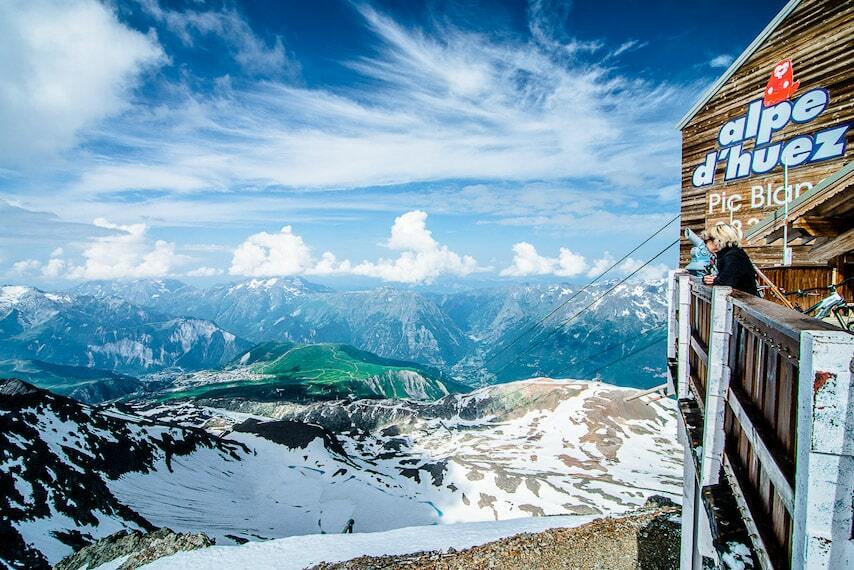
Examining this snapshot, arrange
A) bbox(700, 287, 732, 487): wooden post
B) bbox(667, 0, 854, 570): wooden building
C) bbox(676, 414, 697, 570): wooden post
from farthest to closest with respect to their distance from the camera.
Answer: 1. bbox(676, 414, 697, 570): wooden post
2. bbox(700, 287, 732, 487): wooden post
3. bbox(667, 0, 854, 570): wooden building

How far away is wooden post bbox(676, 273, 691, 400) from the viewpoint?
8938 millimetres

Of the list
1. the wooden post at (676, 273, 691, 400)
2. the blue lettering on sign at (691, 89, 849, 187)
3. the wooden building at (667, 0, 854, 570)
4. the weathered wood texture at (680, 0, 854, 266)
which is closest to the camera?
the wooden building at (667, 0, 854, 570)

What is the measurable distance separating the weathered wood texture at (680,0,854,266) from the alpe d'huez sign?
17cm

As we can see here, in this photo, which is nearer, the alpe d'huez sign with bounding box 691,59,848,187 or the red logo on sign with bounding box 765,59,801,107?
the alpe d'huez sign with bounding box 691,59,848,187

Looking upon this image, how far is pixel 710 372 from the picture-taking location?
538 cm

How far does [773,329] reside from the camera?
3.33 meters

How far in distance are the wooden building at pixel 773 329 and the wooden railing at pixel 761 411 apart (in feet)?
0.05

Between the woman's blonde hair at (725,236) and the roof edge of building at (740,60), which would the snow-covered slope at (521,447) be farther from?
the woman's blonde hair at (725,236)

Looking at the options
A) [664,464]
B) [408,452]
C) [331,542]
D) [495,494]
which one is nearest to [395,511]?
[495,494]

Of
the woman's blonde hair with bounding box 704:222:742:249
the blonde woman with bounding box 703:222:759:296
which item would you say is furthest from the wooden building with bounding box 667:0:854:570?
the woman's blonde hair with bounding box 704:222:742:249

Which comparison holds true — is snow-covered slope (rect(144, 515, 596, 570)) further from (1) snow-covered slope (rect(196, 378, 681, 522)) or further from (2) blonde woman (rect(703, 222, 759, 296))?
(1) snow-covered slope (rect(196, 378, 681, 522))

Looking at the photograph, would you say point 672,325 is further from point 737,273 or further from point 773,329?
point 773,329

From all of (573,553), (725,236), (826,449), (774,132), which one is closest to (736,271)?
(725,236)

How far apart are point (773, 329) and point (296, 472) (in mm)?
79819
